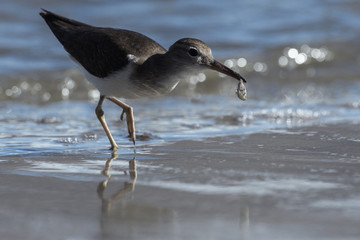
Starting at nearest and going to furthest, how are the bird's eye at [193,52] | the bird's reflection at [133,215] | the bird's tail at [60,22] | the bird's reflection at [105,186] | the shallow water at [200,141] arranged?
the bird's reflection at [133,215]
the shallow water at [200,141]
the bird's reflection at [105,186]
the bird's eye at [193,52]
the bird's tail at [60,22]

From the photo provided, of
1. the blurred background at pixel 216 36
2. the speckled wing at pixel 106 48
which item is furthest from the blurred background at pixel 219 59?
the speckled wing at pixel 106 48

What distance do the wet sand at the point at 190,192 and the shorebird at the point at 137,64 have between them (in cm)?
59

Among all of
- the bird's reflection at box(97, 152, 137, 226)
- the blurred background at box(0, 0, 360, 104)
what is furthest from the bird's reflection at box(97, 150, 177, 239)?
the blurred background at box(0, 0, 360, 104)

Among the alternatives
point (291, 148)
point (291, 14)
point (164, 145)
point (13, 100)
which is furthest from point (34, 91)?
point (291, 14)

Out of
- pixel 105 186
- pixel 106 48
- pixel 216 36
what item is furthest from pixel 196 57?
pixel 216 36

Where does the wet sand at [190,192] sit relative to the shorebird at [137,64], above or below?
below

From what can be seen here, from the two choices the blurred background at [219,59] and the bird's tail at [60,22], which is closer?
the bird's tail at [60,22]

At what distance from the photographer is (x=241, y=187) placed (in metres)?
4.32

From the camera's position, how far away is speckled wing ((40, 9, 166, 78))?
5816 millimetres

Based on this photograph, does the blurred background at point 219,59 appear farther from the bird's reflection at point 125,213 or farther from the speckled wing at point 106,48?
the bird's reflection at point 125,213

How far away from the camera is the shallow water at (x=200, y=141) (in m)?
3.68

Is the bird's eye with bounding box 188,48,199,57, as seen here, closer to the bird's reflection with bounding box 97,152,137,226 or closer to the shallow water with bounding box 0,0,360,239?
the shallow water with bounding box 0,0,360,239

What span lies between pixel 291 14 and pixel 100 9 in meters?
4.45

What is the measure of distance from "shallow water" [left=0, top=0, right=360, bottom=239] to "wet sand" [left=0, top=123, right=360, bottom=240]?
12 millimetres
